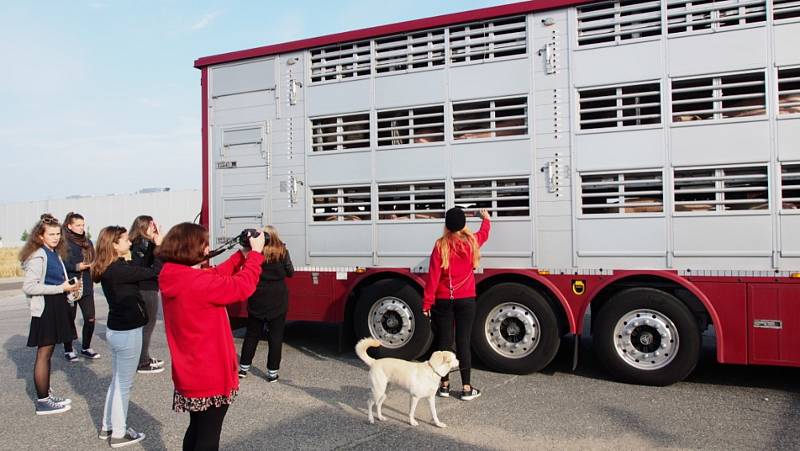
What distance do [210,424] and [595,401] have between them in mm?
3481

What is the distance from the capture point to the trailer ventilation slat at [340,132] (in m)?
6.94

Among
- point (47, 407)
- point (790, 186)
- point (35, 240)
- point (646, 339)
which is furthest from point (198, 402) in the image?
point (790, 186)

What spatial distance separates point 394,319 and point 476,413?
187 centimetres

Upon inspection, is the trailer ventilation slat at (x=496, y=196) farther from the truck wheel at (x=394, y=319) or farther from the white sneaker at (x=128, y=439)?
the white sneaker at (x=128, y=439)

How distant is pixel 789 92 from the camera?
529 centimetres

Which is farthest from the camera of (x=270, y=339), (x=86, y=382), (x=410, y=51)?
(x=410, y=51)

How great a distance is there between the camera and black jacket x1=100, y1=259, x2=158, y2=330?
449cm

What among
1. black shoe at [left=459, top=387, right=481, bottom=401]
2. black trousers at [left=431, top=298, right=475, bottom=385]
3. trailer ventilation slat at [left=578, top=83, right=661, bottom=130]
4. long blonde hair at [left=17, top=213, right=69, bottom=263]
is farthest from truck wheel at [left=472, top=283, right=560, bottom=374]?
long blonde hair at [left=17, top=213, right=69, bottom=263]

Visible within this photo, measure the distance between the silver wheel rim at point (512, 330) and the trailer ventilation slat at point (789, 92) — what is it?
2991 mm

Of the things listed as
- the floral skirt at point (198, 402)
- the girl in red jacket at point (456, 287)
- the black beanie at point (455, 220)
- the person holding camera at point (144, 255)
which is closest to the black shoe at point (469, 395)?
the girl in red jacket at point (456, 287)

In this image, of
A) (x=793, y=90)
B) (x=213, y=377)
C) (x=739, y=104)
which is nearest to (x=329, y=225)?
(x=213, y=377)

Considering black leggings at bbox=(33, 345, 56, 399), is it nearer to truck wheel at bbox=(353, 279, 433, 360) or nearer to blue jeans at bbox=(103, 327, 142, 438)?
blue jeans at bbox=(103, 327, 142, 438)

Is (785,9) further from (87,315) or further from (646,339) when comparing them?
(87,315)

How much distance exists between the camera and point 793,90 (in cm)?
531
